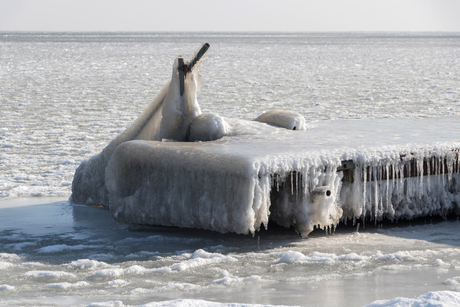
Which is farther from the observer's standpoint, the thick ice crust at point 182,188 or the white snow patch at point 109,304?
the thick ice crust at point 182,188

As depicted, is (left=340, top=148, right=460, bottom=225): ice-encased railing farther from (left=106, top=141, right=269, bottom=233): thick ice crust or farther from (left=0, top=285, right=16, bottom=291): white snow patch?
(left=0, top=285, right=16, bottom=291): white snow patch

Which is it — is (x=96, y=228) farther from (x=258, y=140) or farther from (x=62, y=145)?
(x=62, y=145)

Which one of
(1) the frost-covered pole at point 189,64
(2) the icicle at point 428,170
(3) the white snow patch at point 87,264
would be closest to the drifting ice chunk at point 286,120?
(1) the frost-covered pole at point 189,64

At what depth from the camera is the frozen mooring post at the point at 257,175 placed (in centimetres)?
460

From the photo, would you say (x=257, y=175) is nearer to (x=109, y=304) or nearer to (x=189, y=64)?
(x=109, y=304)

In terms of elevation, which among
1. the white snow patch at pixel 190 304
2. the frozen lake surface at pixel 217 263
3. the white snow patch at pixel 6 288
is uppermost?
the white snow patch at pixel 190 304

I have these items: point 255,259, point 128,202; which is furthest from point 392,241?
point 128,202

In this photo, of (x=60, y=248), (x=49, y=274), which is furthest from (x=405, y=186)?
(x=49, y=274)

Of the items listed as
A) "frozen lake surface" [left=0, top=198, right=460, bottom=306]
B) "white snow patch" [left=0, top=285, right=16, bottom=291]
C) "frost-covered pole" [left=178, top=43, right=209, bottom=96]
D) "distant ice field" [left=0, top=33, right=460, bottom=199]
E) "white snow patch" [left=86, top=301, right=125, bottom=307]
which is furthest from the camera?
"distant ice field" [left=0, top=33, right=460, bottom=199]

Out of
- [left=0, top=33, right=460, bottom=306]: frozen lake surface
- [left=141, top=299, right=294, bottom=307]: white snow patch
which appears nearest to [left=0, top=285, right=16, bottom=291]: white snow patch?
[left=0, top=33, right=460, bottom=306]: frozen lake surface

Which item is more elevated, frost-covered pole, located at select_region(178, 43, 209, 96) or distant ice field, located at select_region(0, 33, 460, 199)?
frost-covered pole, located at select_region(178, 43, 209, 96)

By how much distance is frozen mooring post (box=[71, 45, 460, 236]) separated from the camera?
15.1 feet

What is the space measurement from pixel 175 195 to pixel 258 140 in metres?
0.98

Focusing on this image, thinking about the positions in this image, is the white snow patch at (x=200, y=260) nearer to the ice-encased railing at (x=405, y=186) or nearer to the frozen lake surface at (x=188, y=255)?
the frozen lake surface at (x=188, y=255)
